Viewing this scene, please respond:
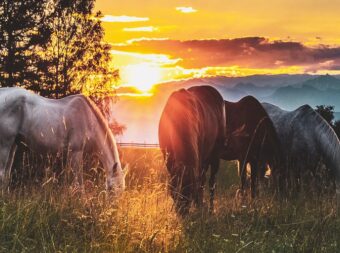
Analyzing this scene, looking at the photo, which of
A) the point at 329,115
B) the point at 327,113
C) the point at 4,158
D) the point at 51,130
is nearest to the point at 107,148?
the point at 51,130

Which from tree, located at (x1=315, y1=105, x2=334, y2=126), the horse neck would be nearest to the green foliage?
tree, located at (x1=315, y1=105, x2=334, y2=126)

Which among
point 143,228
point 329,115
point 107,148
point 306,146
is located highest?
point 107,148

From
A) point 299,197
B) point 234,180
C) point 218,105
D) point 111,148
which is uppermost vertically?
point 218,105

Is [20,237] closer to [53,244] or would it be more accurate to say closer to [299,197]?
[53,244]

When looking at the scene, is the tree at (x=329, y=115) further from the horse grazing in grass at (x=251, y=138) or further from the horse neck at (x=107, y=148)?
the horse neck at (x=107, y=148)

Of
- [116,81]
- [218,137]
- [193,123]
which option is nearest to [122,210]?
[193,123]

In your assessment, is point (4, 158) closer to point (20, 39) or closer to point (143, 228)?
point (143, 228)

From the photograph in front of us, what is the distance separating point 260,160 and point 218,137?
2.11 m

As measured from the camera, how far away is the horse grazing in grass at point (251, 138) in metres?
13.1

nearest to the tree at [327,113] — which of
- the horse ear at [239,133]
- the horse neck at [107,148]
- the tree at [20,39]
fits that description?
the tree at [20,39]

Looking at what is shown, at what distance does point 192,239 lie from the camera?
6852mm

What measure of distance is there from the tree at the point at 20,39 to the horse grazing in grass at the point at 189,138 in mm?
15451

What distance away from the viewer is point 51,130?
35.6ft

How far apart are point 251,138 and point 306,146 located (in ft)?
4.65
